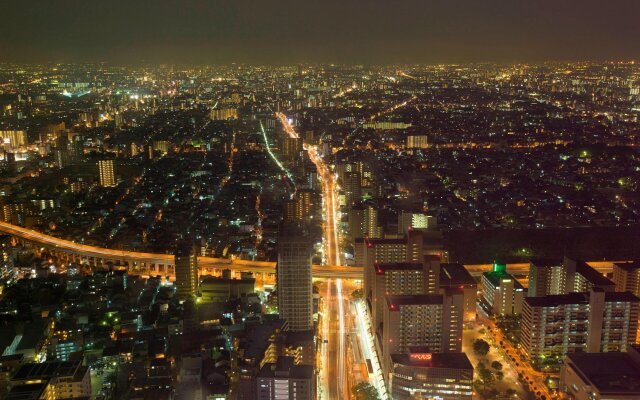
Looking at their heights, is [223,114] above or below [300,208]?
above

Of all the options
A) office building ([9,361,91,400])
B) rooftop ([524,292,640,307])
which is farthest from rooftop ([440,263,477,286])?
office building ([9,361,91,400])

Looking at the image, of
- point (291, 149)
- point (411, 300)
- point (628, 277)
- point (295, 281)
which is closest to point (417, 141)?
point (291, 149)

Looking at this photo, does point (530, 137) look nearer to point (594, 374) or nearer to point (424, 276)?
point (424, 276)

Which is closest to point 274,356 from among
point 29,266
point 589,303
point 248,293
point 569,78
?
point 248,293

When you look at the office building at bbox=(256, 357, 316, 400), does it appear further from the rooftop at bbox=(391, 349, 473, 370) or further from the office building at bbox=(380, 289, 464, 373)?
the office building at bbox=(380, 289, 464, 373)

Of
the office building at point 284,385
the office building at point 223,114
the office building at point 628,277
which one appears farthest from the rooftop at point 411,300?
the office building at point 223,114

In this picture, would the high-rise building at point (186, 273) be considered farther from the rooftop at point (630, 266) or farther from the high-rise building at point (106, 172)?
the high-rise building at point (106, 172)

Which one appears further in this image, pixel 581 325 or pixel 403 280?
pixel 403 280

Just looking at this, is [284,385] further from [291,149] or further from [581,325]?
[291,149]
